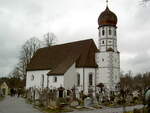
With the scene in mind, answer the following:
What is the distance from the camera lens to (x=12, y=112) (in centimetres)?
1930

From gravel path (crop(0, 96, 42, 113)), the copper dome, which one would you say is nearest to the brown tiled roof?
the copper dome

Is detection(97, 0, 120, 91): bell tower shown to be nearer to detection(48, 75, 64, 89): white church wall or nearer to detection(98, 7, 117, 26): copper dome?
detection(98, 7, 117, 26): copper dome

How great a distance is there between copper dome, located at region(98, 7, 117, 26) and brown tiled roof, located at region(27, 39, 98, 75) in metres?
4.25

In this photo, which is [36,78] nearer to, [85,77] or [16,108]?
[85,77]

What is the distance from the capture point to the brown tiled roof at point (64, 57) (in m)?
38.2

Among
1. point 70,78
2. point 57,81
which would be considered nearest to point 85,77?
point 70,78

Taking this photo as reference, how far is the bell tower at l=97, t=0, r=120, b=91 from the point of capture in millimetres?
36938

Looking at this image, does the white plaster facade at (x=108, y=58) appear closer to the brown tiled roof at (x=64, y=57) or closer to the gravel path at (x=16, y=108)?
the brown tiled roof at (x=64, y=57)

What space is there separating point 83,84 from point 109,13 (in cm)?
1189

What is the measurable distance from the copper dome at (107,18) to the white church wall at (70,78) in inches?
330

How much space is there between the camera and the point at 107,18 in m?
37.7

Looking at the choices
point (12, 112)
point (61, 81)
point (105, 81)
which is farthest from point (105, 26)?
point (12, 112)

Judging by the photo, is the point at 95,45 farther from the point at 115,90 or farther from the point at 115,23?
the point at 115,90

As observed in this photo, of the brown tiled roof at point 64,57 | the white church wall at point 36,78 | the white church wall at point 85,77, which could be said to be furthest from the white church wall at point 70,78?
the white church wall at point 36,78
